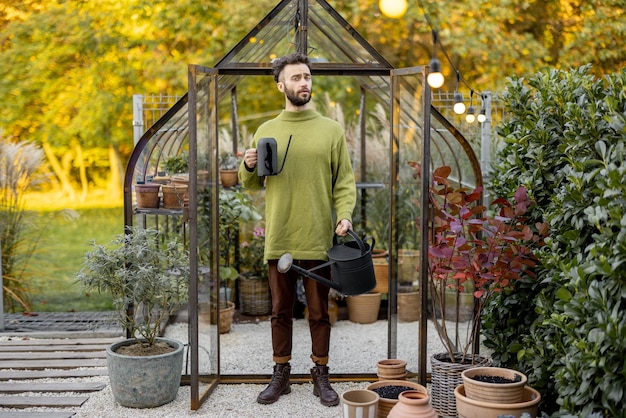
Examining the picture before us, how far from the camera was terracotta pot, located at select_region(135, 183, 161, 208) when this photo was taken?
529cm

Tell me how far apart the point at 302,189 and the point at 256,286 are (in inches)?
102

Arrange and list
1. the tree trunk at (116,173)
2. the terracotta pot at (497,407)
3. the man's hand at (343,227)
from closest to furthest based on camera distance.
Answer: the terracotta pot at (497,407) → the man's hand at (343,227) → the tree trunk at (116,173)

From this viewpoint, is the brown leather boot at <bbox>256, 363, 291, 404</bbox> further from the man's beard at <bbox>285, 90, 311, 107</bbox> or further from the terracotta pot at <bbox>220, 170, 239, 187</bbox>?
the terracotta pot at <bbox>220, 170, 239, 187</bbox>

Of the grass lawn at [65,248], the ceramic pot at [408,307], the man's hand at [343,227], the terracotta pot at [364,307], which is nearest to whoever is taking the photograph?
the man's hand at [343,227]

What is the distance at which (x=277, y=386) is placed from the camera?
450cm

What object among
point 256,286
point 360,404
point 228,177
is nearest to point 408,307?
point 256,286

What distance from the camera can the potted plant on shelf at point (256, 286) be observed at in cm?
681

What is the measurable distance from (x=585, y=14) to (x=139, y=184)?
10.5 m

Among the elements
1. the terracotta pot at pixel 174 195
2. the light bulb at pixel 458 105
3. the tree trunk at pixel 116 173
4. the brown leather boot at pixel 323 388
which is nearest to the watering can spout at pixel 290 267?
the brown leather boot at pixel 323 388

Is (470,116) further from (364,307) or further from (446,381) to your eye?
(446,381)

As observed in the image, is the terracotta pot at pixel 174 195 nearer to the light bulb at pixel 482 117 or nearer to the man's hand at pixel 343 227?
the man's hand at pixel 343 227

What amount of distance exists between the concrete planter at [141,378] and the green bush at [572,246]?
6.42ft

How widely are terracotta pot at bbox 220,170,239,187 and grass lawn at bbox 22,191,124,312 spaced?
5.93ft

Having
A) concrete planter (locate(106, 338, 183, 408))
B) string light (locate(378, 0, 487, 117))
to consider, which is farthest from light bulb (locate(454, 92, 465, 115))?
concrete planter (locate(106, 338, 183, 408))
